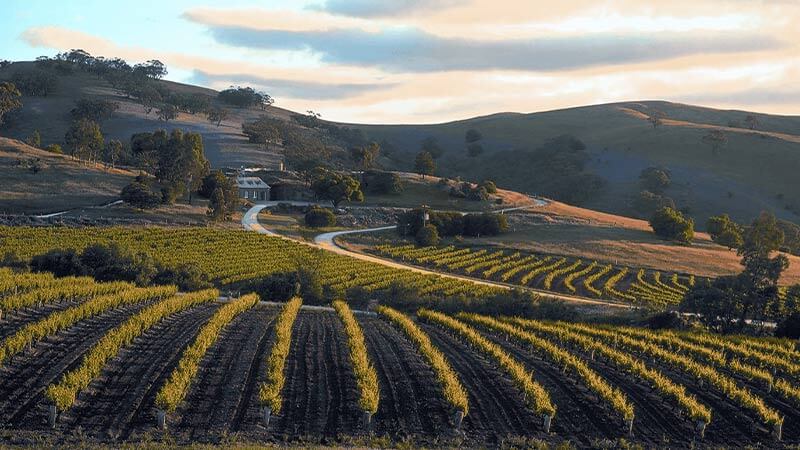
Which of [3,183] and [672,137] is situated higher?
[672,137]

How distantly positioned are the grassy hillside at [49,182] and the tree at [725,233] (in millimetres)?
82036

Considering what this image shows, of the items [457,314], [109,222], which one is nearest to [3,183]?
[109,222]

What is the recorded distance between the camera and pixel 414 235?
92250 millimetres

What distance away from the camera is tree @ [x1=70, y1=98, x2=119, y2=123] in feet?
523

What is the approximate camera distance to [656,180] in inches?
6363

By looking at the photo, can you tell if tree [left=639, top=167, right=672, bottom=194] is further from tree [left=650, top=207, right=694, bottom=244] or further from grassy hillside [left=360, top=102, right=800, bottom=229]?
tree [left=650, top=207, right=694, bottom=244]

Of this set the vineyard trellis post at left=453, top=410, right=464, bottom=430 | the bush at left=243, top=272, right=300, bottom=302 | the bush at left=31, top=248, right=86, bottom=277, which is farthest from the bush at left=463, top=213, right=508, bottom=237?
the vineyard trellis post at left=453, top=410, right=464, bottom=430

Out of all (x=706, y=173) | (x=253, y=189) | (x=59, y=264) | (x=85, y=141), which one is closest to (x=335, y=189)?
(x=253, y=189)

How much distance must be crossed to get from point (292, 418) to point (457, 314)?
24.3 metres

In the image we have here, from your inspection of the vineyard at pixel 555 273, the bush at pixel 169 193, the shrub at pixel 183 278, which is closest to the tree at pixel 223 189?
the bush at pixel 169 193

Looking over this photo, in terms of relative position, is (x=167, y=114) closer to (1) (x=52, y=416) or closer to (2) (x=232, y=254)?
(2) (x=232, y=254)

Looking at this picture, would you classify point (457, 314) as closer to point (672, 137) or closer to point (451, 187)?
point (451, 187)

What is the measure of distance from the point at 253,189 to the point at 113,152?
849 inches

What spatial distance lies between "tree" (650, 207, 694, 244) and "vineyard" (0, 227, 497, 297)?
52420 millimetres
